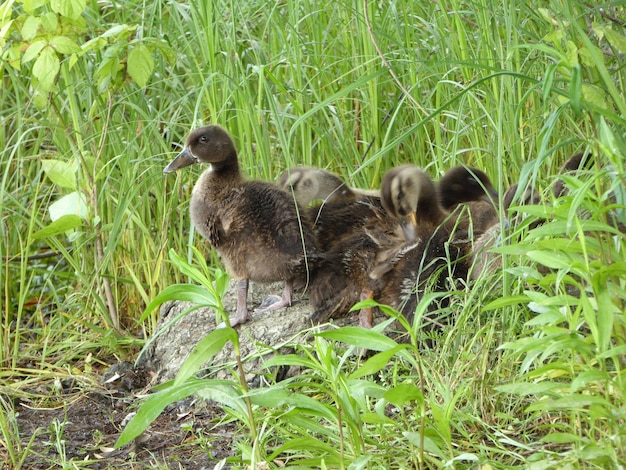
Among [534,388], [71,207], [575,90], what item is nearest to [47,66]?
[71,207]

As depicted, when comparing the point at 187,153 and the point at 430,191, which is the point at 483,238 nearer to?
the point at 430,191

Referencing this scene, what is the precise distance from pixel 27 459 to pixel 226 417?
74 centimetres

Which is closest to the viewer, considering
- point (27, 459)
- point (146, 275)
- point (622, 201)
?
point (622, 201)

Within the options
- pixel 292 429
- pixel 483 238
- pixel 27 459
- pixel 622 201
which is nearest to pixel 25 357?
pixel 27 459

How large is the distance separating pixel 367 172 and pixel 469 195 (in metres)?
0.82

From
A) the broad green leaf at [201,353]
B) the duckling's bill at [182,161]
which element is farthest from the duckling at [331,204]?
the broad green leaf at [201,353]

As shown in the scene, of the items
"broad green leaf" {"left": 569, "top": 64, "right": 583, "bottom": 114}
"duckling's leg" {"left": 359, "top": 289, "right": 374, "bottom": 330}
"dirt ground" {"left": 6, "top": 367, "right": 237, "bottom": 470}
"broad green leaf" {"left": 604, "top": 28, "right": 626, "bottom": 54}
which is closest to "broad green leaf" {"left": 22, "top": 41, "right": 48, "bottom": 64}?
"dirt ground" {"left": 6, "top": 367, "right": 237, "bottom": 470}

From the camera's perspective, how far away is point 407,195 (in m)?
4.16

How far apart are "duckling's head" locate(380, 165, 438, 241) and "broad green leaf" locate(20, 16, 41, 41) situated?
1.68 m

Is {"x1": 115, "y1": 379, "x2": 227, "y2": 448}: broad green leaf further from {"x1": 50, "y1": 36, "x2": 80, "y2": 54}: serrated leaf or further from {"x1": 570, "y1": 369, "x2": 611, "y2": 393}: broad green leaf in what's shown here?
{"x1": 50, "y1": 36, "x2": 80, "y2": 54}: serrated leaf

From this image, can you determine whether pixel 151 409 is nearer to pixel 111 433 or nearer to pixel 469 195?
pixel 111 433

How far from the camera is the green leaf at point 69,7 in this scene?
13.9 ft

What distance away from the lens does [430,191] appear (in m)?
4.23

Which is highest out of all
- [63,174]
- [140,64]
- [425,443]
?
[140,64]
